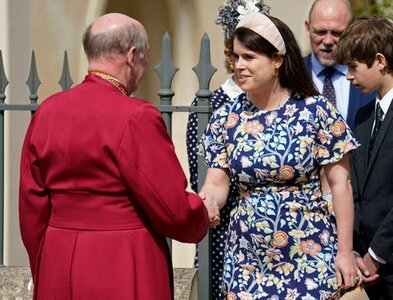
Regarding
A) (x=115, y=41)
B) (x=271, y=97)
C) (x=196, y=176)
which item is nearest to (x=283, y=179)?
(x=271, y=97)

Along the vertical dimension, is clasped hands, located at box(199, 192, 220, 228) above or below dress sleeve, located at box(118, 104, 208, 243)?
below

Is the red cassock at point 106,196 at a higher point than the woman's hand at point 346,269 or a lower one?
higher

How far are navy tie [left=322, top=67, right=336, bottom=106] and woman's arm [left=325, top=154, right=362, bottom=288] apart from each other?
1.20m

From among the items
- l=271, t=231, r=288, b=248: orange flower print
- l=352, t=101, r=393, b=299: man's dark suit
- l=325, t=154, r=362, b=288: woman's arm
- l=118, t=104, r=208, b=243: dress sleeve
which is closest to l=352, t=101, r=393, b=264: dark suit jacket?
l=352, t=101, r=393, b=299: man's dark suit

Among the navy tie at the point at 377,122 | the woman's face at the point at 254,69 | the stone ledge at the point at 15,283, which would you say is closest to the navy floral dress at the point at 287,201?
the woman's face at the point at 254,69

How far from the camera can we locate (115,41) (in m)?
4.13

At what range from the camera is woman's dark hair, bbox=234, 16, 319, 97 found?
14.6ft

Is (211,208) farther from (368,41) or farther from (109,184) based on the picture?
(368,41)

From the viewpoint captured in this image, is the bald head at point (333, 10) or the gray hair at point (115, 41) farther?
the bald head at point (333, 10)

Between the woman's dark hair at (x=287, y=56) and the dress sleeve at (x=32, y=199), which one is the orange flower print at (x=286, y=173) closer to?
the woman's dark hair at (x=287, y=56)

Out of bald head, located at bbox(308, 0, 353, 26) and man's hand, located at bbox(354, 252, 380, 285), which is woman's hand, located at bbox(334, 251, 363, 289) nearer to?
man's hand, located at bbox(354, 252, 380, 285)

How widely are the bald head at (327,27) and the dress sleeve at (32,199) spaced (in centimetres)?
185

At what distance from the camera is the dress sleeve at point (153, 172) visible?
13.1 ft

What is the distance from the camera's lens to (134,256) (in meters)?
4.13
